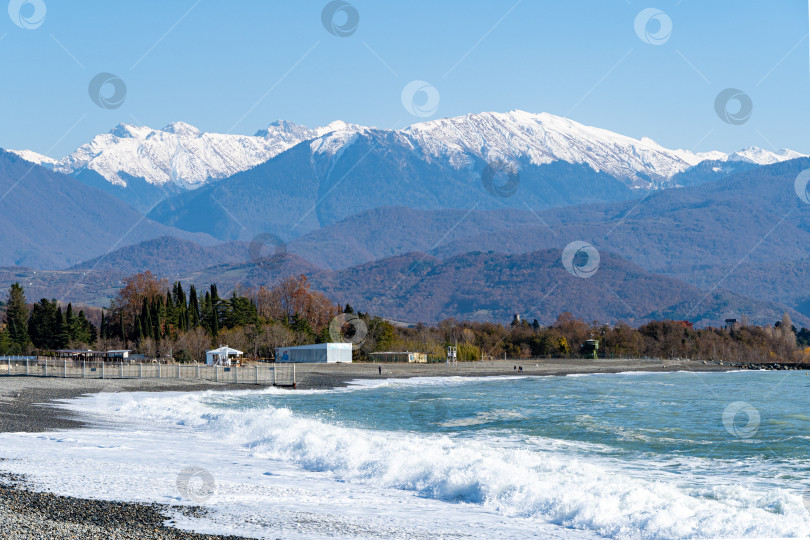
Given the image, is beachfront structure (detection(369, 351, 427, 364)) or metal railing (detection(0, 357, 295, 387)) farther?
beachfront structure (detection(369, 351, 427, 364))

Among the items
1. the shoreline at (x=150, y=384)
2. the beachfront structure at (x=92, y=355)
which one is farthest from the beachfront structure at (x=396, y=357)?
the beachfront structure at (x=92, y=355)

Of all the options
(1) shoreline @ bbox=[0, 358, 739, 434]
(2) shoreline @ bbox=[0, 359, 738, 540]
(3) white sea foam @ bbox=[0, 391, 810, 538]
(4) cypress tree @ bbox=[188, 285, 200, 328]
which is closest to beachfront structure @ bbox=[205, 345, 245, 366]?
(1) shoreline @ bbox=[0, 358, 739, 434]

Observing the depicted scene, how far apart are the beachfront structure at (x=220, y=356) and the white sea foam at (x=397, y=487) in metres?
53.1

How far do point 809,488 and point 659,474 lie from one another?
3.51 m

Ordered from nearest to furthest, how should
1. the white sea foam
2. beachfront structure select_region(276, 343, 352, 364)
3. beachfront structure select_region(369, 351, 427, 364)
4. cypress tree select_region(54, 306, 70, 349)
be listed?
the white sea foam, beachfront structure select_region(276, 343, 352, 364), cypress tree select_region(54, 306, 70, 349), beachfront structure select_region(369, 351, 427, 364)

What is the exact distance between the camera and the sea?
1655cm

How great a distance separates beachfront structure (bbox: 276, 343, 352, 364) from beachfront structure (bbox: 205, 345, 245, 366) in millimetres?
11106

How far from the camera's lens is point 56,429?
28.2 m

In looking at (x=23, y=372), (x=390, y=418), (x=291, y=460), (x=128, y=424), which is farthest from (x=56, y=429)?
(x=23, y=372)

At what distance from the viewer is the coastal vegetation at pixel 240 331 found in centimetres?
9812

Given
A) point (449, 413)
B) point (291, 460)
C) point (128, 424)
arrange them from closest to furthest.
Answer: point (291, 460) → point (128, 424) → point (449, 413)

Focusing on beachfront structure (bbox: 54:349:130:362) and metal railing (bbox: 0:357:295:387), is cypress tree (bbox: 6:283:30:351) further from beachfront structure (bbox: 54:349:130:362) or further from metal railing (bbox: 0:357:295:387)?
metal railing (bbox: 0:357:295:387)

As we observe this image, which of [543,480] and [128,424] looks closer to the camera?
[543,480]

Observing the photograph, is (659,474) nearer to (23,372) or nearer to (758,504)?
(758,504)
